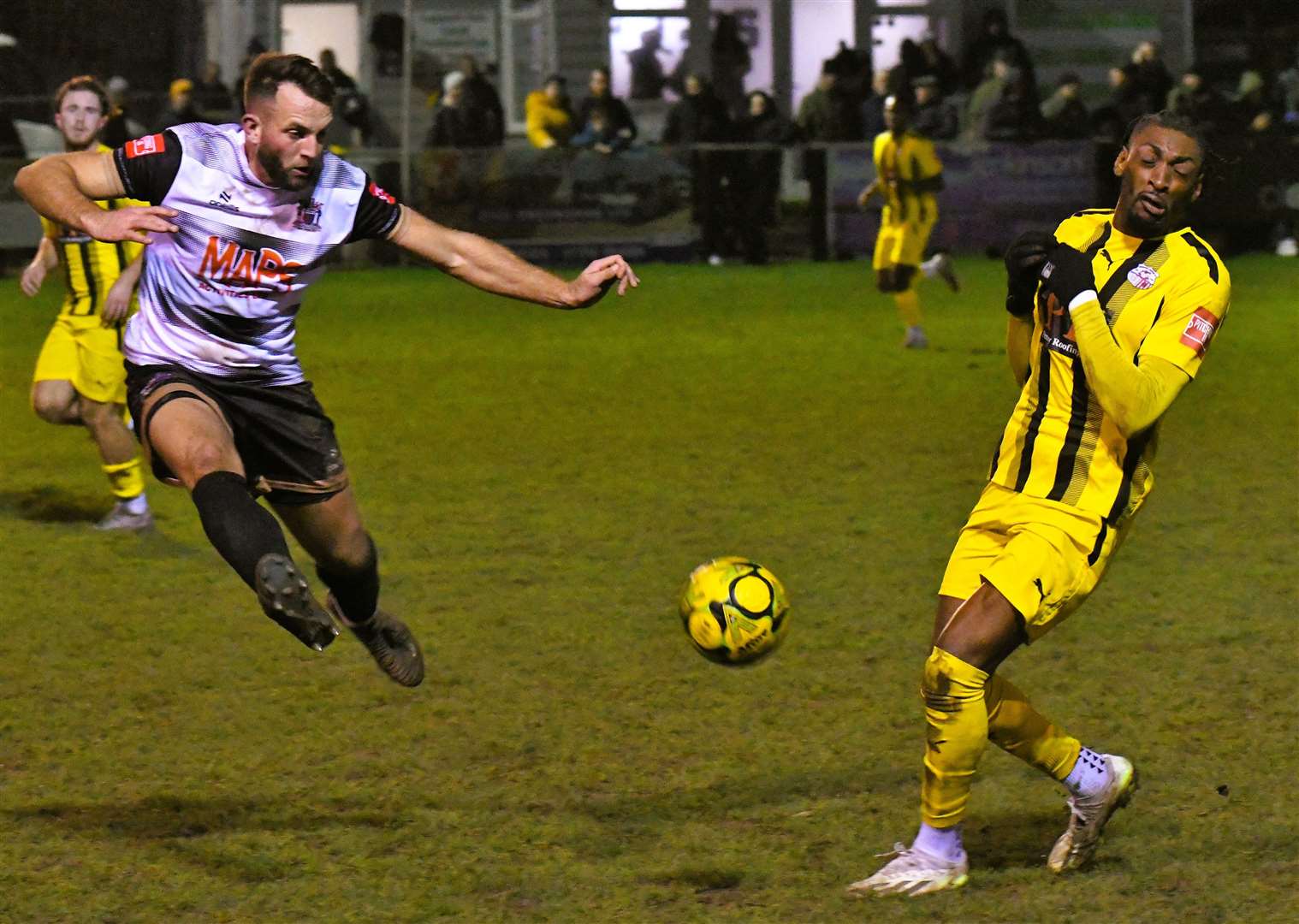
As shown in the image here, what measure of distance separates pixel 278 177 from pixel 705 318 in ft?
42.4

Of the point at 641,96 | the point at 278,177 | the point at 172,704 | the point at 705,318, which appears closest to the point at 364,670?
the point at 172,704

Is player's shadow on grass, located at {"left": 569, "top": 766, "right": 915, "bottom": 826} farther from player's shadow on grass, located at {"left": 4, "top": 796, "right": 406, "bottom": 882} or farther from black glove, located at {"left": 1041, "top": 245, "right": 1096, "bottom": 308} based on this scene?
black glove, located at {"left": 1041, "top": 245, "right": 1096, "bottom": 308}

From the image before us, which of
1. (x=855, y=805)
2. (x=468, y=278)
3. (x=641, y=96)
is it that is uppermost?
(x=641, y=96)

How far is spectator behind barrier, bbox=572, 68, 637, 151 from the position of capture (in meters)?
24.1

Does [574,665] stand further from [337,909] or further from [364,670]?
[337,909]

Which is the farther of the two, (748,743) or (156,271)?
(748,743)

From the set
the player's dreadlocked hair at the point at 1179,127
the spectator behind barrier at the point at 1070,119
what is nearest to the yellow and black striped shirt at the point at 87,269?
the player's dreadlocked hair at the point at 1179,127

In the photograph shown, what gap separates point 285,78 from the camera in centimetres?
532

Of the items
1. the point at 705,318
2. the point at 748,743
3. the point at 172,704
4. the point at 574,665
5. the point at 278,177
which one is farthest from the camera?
the point at 705,318

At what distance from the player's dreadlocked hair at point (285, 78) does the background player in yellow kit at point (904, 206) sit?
11137mm

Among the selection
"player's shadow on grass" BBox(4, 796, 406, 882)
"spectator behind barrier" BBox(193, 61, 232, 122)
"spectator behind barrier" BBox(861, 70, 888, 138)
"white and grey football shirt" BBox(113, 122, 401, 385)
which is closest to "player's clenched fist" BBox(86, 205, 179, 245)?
"white and grey football shirt" BBox(113, 122, 401, 385)

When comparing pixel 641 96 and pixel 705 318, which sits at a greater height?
pixel 641 96

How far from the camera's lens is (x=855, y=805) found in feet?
18.2

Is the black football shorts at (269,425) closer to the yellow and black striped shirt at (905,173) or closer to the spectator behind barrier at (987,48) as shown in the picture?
the yellow and black striped shirt at (905,173)
